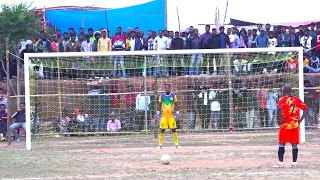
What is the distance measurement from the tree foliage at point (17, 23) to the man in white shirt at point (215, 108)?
21.2 feet

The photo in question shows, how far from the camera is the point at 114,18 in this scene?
1088 inches

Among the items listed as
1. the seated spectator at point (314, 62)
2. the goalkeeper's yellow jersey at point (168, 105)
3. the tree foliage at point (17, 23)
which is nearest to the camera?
the goalkeeper's yellow jersey at point (168, 105)

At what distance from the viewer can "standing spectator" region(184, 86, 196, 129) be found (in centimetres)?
2314

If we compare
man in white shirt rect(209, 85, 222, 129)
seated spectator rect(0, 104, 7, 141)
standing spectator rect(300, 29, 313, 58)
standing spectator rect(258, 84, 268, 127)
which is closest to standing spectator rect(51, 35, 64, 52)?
seated spectator rect(0, 104, 7, 141)

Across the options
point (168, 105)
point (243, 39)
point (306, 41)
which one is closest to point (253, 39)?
point (243, 39)

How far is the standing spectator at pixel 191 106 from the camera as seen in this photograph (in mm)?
23141

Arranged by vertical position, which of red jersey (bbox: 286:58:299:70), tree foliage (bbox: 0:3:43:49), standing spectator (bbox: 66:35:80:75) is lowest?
red jersey (bbox: 286:58:299:70)

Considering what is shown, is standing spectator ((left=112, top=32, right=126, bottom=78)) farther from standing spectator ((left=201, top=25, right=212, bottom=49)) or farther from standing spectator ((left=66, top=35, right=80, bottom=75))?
standing spectator ((left=201, top=25, right=212, bottom=49))

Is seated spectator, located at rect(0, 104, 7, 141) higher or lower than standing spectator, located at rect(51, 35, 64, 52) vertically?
lower

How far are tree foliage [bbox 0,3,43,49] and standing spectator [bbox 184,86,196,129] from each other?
18.7 ft

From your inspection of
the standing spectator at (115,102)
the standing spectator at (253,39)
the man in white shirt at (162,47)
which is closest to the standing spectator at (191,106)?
the man in white shirt at (162,47)

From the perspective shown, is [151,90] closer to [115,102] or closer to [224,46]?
[115,102]

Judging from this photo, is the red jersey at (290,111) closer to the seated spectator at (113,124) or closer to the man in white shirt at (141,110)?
the man in white shirt at (141,110)

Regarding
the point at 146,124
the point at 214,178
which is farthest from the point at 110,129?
the point at 214,178
